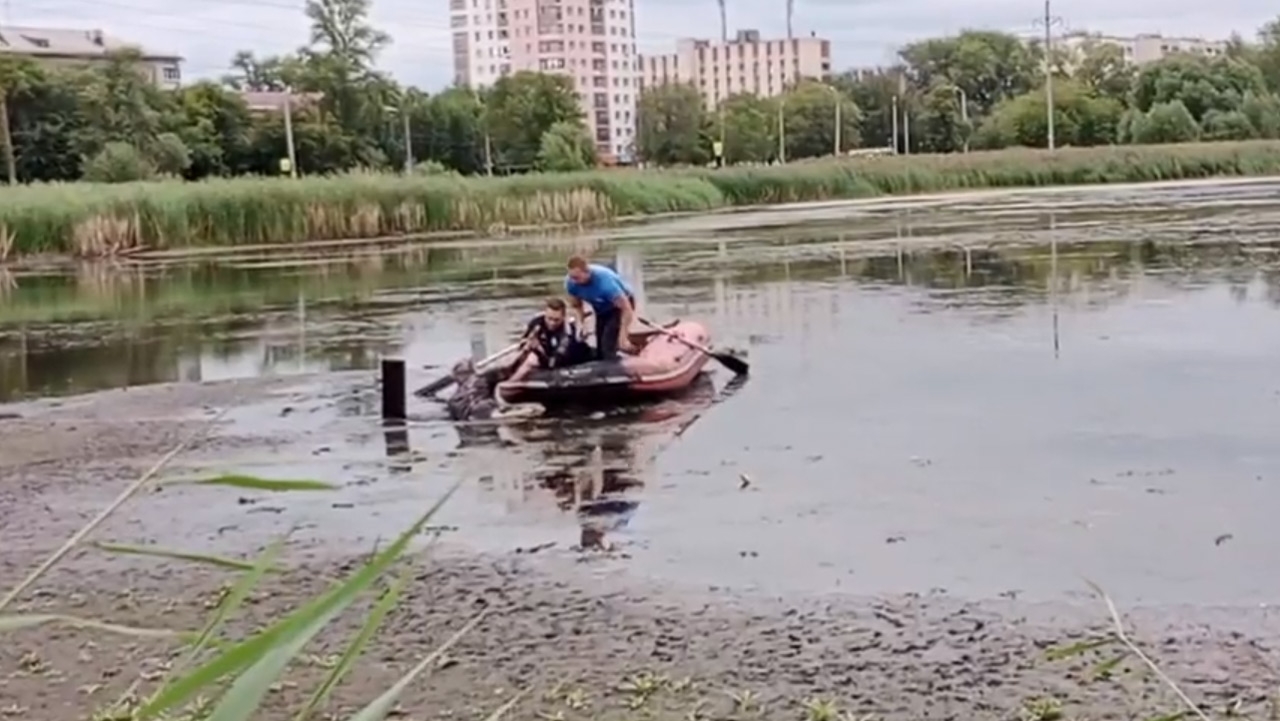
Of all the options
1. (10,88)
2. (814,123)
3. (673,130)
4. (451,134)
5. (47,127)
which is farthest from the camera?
(814,123)

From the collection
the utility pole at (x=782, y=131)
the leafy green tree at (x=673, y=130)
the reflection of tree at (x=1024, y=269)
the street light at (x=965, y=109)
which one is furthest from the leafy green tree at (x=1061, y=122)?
the reflection of tree at (x=1024, y=269)

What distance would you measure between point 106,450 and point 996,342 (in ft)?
27.3

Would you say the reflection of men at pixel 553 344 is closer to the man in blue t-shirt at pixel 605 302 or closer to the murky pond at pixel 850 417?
the man in blue t-shirt at pixel 605 302

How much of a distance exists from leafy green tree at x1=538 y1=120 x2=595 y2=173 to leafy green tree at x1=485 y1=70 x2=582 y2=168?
1639 mm

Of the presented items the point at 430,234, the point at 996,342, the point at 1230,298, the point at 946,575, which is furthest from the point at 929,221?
the point at 946,575

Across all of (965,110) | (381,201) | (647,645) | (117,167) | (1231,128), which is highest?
(965,110)

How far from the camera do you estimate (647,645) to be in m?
6.93

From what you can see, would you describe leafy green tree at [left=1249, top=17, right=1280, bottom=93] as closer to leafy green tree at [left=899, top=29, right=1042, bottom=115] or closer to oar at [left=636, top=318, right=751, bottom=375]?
leafy green tree at [left=899, top=29, right=1042, bottom=115]

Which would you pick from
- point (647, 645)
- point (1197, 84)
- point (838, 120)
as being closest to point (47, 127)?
point (838, 120)

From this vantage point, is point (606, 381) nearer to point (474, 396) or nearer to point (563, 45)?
point (474, 396)

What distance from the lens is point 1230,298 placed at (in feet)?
65.8

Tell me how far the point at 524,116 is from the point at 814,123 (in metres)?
26.7

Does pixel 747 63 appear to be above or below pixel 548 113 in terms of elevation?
above

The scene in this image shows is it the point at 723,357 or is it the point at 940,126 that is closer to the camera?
the point at 723,357
